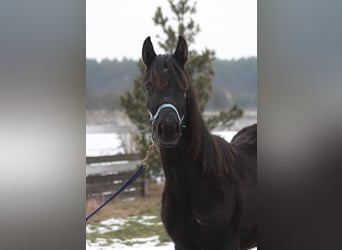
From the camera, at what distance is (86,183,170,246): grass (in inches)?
145

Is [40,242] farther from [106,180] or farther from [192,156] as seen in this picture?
[106,180]

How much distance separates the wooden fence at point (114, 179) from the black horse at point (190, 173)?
2914 mm

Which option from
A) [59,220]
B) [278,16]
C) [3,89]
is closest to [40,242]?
[59,220]

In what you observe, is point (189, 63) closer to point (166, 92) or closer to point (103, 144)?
point (103, 144)

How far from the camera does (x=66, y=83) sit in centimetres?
81

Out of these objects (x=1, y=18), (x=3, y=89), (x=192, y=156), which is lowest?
(x=192, y=156)

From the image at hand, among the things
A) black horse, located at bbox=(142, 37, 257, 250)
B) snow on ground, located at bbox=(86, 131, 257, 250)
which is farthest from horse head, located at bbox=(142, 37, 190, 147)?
snow on ground, located at bbox=(86, 131, 257, 250)

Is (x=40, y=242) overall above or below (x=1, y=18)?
below

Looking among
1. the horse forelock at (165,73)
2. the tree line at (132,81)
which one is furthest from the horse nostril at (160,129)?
the tree line at (132,81)

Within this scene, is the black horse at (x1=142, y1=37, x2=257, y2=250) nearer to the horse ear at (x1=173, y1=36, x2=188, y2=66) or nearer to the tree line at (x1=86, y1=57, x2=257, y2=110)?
the horse ear at (x1=173, y1=36, x2=188, y2=66)

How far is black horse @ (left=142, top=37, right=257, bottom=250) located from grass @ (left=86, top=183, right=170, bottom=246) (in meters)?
1.84

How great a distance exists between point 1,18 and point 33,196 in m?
0.34

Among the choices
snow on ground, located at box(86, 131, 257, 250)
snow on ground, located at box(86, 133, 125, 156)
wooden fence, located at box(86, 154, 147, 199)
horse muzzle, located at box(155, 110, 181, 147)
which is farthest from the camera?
snow on ground, located at box(86, 133, 125, 156)

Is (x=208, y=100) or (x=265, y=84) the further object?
(x=208, y=100)
